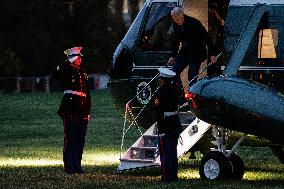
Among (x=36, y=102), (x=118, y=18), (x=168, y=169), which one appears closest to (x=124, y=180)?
(x=168, y=169)

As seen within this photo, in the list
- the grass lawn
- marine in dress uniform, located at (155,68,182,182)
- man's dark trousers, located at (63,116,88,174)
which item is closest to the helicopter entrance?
marine in dress uniform, located at (155,68,182,182)

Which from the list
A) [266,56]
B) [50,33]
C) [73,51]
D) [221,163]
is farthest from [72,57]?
[50,33]

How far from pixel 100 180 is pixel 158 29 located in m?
3.86

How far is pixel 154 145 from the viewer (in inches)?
822

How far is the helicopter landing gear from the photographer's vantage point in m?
19.2

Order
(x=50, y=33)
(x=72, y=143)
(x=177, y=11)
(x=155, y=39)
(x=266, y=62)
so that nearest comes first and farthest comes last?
(x=266, y=62) < (x=177, y=11) < (x=72, y=143) < (x=155, y=39) < (x=50, y=33)

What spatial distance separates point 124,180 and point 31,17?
68.2 m

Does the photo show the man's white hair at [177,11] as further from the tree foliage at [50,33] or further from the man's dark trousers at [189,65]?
the tree foliage at [50,33]

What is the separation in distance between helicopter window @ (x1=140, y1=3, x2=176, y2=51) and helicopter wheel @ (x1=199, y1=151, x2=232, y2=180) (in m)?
3.15

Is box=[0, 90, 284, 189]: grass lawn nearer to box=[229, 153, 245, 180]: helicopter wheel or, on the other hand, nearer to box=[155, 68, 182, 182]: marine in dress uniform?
box=[229, 153, 245, 180]: helicopter wheel

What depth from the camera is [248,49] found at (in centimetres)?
1991

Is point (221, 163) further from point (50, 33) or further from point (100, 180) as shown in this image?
point (50, 33)

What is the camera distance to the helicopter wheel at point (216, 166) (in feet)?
63.0

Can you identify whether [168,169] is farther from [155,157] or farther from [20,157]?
[20,157]
